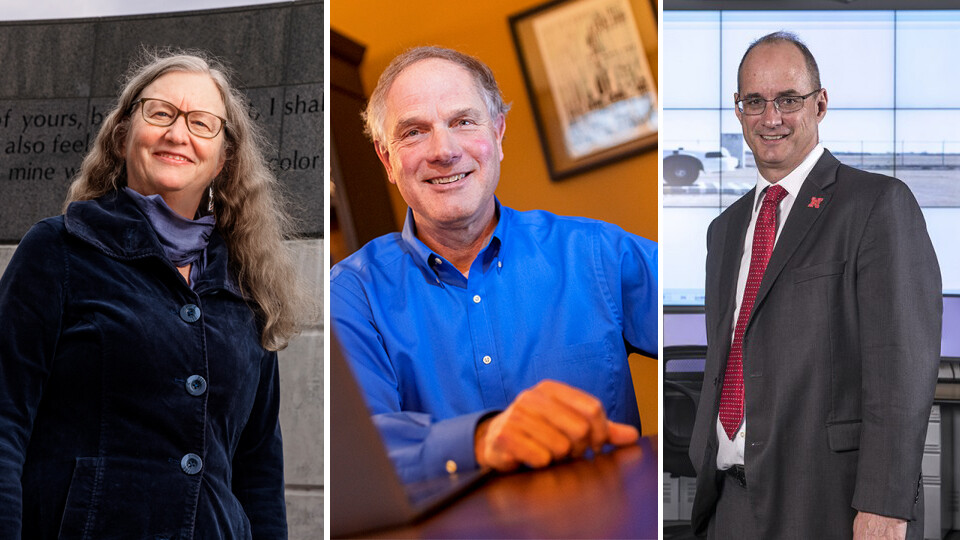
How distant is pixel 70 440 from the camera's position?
7.43 ft

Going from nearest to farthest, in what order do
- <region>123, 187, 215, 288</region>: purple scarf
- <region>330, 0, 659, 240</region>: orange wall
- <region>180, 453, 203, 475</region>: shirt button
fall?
<region>180, 453, 203, 475</region>: shirt button, <region>123, 187, 215, 288</region>: purple scarf, <region>330, 0, 659, 240</region>: orange wall

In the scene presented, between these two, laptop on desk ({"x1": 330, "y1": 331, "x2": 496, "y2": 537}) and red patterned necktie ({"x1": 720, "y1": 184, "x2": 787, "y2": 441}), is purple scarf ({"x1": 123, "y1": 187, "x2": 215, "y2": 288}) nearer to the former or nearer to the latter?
laptop on desk ({"x1": 330, "y1": 331, "x2": 496, "y2": 537})

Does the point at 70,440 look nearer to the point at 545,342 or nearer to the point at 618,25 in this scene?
the point at 545,342

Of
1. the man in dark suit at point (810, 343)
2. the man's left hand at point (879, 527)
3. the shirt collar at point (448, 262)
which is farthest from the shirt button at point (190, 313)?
the man's left hand at point (879, 527)

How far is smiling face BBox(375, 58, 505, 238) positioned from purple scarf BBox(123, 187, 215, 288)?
0.59m

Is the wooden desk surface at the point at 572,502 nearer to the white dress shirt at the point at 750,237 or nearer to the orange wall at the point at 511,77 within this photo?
the white dress shirt at the point at 750,237

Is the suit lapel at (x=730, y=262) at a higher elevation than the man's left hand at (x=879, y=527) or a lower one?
higher

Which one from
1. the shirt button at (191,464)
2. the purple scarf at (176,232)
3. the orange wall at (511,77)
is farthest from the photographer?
the orange wall at (511,77)

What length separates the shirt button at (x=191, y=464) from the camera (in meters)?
2.36

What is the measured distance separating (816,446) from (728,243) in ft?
2.09

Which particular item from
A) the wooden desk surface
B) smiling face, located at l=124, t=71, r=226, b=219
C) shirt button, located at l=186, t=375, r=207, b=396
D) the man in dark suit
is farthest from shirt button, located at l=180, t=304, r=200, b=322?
the man in dark suit

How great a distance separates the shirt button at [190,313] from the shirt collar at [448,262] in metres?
0.64

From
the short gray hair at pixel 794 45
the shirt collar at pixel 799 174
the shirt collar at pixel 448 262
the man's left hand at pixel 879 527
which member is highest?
the short gray hair at pixel 794 45

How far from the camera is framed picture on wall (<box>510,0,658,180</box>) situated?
2.72 metres
